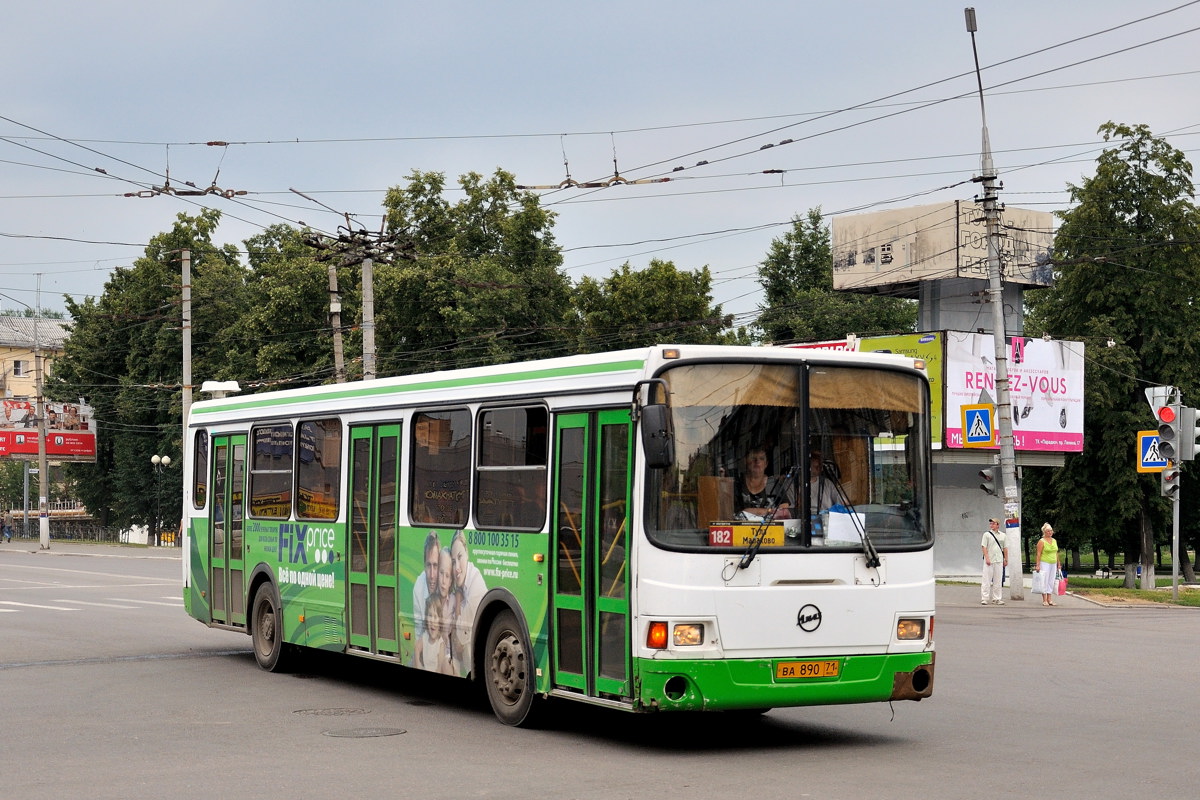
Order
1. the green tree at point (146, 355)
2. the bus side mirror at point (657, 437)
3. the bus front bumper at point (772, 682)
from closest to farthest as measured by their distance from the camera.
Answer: the bus side mirror at point (657, 437)
the bus front bumper at point (772, 682)
the green tree at point (146, 355)

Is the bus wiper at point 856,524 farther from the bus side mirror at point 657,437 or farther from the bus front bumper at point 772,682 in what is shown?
the bus side mirror at point 657,437

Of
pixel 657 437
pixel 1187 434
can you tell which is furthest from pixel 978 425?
pixel 657 437

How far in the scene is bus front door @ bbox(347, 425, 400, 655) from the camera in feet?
45.5

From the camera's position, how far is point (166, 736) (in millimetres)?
11523

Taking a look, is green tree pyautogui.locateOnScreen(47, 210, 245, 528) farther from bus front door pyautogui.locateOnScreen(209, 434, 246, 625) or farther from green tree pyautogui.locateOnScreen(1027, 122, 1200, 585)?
bus front door pyautogui.locateOnScreen(209, 434, 246, 625)

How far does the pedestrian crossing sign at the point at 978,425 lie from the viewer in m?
38.4

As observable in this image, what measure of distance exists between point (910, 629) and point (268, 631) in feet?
26.0

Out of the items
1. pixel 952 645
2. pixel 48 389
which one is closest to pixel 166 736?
pixel 952 645

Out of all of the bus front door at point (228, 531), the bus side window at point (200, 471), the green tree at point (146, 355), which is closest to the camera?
the bus front door at point (228, 531)

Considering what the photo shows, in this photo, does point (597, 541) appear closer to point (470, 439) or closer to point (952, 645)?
point (470, 439)

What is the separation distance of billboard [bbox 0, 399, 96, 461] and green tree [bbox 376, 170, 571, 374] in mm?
24380

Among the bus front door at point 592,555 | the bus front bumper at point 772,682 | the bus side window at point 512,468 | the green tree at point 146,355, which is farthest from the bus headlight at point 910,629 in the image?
the green tree at point 146,355

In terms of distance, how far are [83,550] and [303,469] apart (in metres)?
55.0

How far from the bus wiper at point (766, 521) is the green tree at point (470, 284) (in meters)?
42.7
